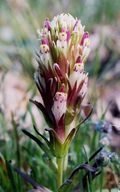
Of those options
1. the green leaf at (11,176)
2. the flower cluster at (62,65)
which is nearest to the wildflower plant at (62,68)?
the flower cluster at (62,65)

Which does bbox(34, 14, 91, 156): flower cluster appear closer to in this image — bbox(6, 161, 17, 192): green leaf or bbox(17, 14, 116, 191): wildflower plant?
bbox(17, 14, 116, 191): wildflower plant

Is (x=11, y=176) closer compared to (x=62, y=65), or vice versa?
(x=62, y=65)

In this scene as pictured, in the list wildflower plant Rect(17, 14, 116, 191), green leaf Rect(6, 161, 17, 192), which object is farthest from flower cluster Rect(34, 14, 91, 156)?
green leaf Rect(6, 161, 17, 192)

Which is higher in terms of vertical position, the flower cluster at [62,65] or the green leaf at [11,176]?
the flower cluster at [62,65]

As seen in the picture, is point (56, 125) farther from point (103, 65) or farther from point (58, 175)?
point (103, 65)

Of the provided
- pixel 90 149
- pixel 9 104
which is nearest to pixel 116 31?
pixel 9 104

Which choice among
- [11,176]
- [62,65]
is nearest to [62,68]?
[62,65]

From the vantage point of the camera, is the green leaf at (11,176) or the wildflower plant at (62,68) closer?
the wildflower plant at (62,68)

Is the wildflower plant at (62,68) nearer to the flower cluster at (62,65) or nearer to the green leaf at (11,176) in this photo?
the flower cluster at (62,65)

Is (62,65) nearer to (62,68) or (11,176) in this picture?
(62,68)
